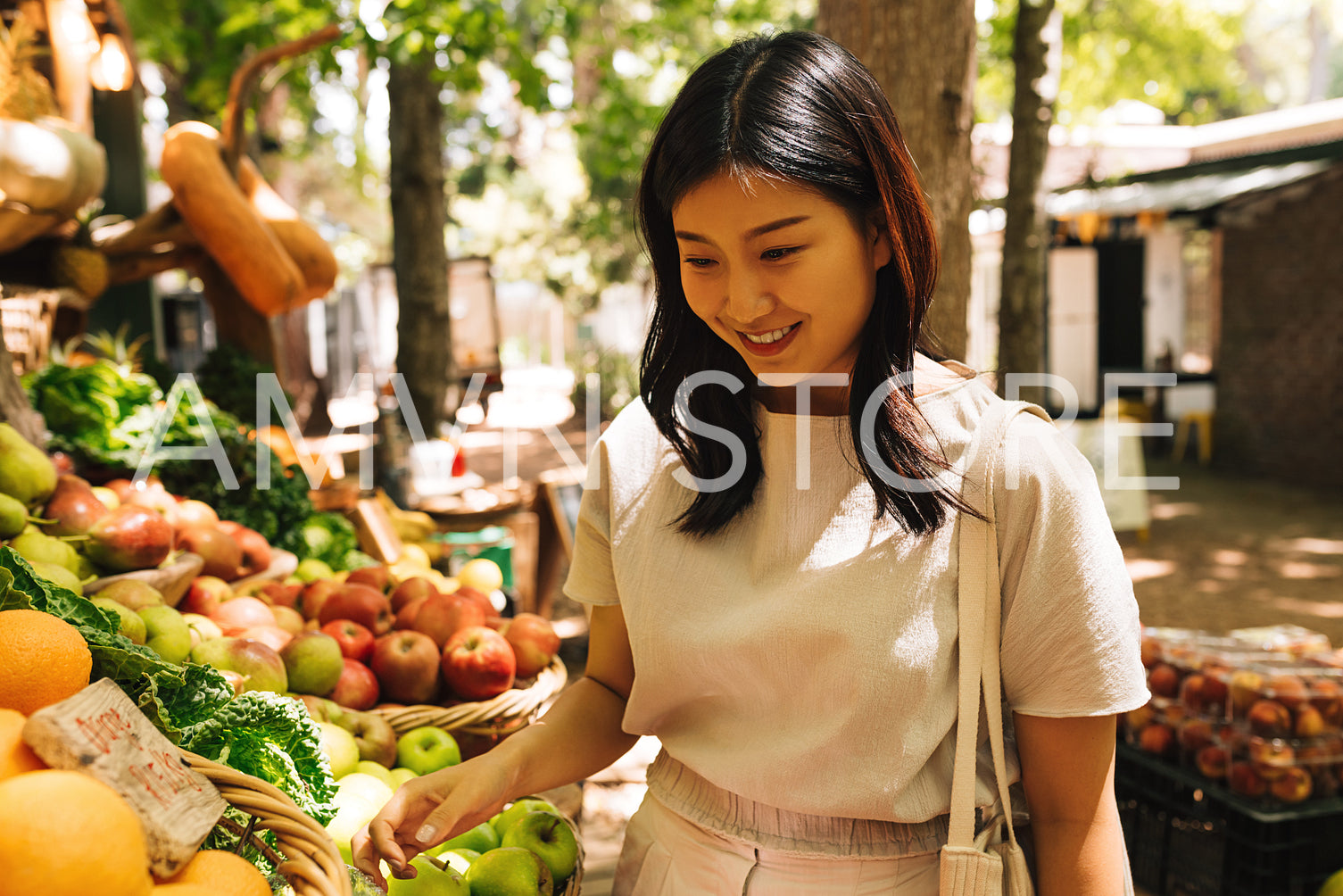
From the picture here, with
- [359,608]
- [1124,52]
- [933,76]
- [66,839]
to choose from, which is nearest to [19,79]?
[359,608]

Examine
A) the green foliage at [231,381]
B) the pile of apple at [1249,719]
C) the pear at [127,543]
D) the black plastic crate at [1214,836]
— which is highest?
the green foliage at [231,381]

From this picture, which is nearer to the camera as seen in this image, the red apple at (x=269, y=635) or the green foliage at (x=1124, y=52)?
the red apple at (x=269, y=635)

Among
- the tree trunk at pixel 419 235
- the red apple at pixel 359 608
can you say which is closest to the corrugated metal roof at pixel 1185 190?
the tree trunk at pixel 419 235

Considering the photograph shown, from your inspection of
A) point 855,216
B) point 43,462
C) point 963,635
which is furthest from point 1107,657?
point 43,462

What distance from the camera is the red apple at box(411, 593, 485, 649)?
2.62 metres

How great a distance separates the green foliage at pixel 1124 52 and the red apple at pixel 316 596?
8315 mm

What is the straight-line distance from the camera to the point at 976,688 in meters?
1.24

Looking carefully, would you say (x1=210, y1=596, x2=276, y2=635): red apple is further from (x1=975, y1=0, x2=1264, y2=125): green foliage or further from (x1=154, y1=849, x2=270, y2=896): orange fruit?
(x1=975, y1=0, x2=1264, y2=125): green foliage

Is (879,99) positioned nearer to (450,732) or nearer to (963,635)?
(963,635)

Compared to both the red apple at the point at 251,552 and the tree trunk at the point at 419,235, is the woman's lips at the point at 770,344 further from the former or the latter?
the tree trunk at the point at 419,235

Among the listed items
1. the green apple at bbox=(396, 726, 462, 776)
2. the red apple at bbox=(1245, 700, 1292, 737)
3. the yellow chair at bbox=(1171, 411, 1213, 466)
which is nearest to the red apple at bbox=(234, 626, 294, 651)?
the green apple at bbox=(396, 726, 462, 776)

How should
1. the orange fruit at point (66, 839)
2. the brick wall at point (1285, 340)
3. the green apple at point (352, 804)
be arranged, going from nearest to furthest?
the orange fruit at point (66, 839) → the green apple at point (352, 804) → the brick wall at point (1285, 340)

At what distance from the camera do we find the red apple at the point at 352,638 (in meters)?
2.51

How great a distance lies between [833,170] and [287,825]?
1003mm
